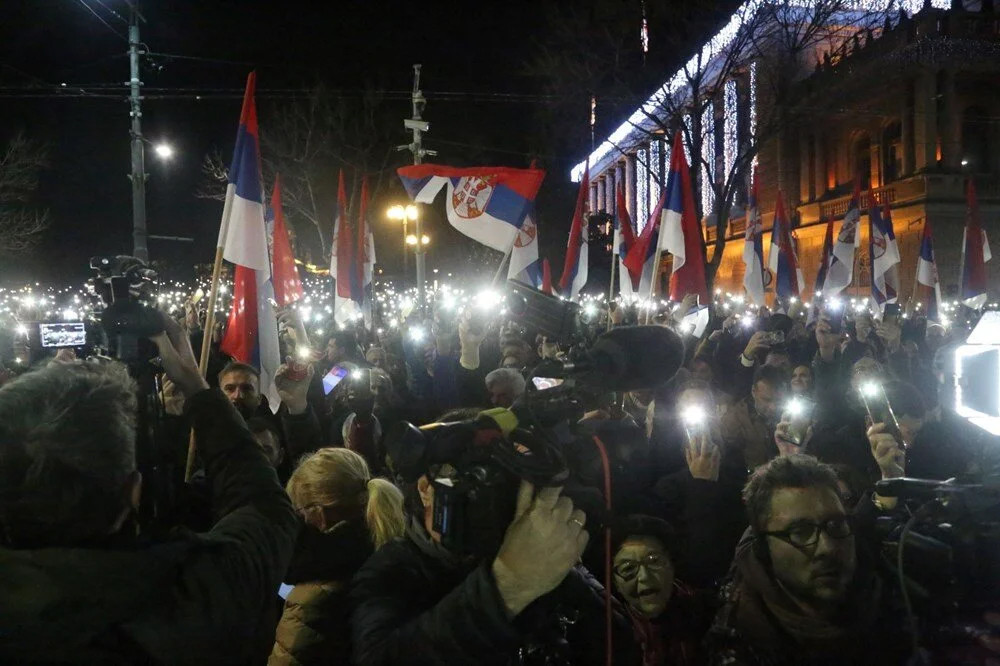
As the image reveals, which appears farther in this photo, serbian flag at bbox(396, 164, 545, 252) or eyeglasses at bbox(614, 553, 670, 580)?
serbian flag at bbox(396, 164, 545, 252)

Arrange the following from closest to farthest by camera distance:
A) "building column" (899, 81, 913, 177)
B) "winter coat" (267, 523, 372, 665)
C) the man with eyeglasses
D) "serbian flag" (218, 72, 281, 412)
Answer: the man with eyeglasses < "winter coat" (267, 523, 372, 665) < "serbian flag" (218, 72, 281, 412) < "building column" (899, 81, 913, 177)

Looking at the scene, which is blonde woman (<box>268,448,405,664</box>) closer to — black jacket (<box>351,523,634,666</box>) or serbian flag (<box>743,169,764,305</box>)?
black jacket (<box>351,523,634,666</box>)

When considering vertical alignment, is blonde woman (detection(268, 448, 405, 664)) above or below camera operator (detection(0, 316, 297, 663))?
below

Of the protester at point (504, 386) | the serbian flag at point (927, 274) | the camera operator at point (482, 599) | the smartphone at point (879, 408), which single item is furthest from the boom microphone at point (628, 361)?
the serbian flag at point (927, 274)

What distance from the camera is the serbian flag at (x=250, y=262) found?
5.13 m

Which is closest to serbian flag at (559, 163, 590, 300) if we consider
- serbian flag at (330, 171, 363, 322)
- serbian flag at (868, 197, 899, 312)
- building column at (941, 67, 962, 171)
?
serbian flag at (330, 171, 363, 322)

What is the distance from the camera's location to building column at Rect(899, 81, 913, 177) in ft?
99.8

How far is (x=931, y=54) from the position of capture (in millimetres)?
29406

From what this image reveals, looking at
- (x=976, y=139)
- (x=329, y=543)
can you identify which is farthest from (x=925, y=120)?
(x=329, y=543)

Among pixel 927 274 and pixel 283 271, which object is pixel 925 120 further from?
pixel 283 271

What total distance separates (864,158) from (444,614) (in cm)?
3810

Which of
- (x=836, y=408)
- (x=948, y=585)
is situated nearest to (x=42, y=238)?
(x=836, y=408)

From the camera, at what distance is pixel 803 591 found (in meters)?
2.29

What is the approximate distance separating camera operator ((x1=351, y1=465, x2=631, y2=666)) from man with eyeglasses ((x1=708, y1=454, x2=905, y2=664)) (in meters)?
0.80
